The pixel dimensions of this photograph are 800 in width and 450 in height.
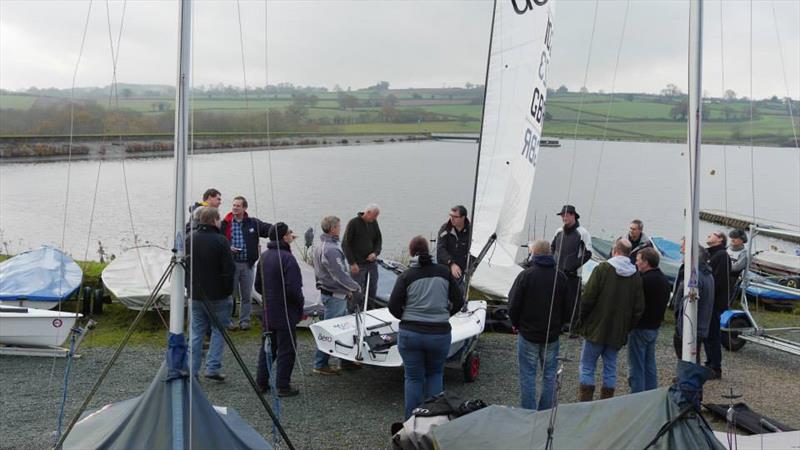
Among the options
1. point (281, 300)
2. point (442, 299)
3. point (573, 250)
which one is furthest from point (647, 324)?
point (281, 300)

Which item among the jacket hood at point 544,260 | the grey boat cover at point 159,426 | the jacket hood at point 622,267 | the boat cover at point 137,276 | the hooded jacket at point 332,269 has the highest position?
the jacket hood at point 544,260

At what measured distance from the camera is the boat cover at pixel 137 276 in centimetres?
816

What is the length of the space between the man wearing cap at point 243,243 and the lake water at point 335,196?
0.26 m

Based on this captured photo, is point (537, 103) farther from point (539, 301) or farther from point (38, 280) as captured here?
point (38, 280)

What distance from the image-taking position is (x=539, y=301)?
5477 millimetres

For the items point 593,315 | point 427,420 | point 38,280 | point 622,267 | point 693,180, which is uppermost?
point 693,180

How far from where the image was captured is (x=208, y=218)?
247 inches

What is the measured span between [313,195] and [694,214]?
23.4 meters

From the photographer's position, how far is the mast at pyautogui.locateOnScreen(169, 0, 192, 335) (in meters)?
3.51

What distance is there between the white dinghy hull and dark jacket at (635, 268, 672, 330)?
157 cm

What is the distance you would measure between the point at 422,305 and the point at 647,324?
2013mm

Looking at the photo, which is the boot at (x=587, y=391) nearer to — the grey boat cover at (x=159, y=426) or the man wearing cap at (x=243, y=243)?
the grey boat cover at (x=159, y=426)

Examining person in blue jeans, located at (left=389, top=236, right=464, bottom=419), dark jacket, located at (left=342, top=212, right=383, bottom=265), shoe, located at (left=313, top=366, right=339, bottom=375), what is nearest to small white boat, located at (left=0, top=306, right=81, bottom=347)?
shoe, located at (left=313, top=366, right=339, bottom=375)

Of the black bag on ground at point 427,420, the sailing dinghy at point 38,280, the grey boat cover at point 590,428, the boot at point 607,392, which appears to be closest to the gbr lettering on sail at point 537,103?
the boot at point 607,392
